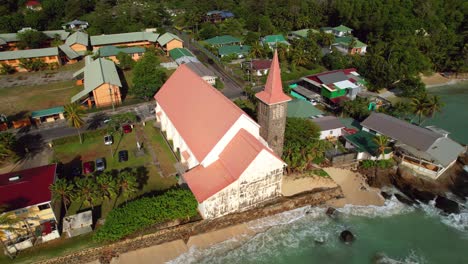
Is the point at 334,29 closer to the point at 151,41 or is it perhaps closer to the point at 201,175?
the point at 151,41

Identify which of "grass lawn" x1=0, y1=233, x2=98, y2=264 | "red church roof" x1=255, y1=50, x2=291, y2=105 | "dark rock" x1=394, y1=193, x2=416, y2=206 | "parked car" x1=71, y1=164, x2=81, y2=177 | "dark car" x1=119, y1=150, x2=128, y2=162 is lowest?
"dark rock" x1=394, y1=193, x2=416, y2=206

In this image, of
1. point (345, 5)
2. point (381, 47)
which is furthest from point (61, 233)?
point (345, 5)

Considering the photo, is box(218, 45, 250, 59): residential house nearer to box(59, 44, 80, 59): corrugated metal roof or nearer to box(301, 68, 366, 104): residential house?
box(301, 68, 366, 104): residential house

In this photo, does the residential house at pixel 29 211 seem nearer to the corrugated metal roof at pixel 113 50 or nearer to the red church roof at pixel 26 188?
the red church roof at pixel 26 188

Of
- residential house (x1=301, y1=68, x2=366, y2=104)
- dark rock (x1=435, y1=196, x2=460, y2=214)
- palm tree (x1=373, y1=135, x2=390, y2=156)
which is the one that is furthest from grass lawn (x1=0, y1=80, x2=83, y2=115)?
dark rock (x1=435, y1=196, x2=460, y2=214)

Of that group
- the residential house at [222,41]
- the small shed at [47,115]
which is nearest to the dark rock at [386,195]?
the small shed at [47,115]
